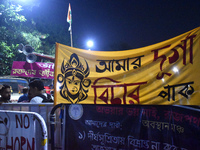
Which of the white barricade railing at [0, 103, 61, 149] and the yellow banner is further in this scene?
the white barricade railing at [0, 103, 61, 149]

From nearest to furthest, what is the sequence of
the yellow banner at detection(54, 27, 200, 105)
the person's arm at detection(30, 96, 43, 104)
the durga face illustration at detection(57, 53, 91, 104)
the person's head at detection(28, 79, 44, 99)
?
the yellow banner at detection(54, 27, 200, 105)
the durga face illustration at detection(57, 53, 91, 104)
the person's arm at detection(30, 96, 43, 104)
the person's head at detection(28, 79, 44, 99)

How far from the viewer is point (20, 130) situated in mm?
3176

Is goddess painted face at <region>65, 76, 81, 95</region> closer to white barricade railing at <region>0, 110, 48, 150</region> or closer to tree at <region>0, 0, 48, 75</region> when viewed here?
white barricade railing at <region>0, 110, 48, 150</region>

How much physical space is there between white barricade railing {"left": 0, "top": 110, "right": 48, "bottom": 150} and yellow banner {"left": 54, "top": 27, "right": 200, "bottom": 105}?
0.84m

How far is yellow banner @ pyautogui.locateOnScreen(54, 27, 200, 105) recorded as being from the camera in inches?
118

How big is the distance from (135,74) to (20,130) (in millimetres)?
2335

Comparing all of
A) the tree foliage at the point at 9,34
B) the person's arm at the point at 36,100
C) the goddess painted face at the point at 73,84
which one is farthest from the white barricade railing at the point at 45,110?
the tree foliage at the point at 9,34

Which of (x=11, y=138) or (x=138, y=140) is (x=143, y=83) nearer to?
(x=138, y=140)

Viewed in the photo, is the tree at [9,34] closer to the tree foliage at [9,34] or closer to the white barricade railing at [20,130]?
the tree foliage at [9,34]

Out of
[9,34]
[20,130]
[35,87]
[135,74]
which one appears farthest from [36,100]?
[9,34]

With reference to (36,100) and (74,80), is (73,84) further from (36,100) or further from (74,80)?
(36,100)

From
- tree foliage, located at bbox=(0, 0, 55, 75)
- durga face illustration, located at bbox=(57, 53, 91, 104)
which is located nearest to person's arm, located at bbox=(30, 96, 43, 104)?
durga face illustration, located at bbox=(57, 53, 91, 104)

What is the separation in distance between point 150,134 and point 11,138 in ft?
8.11

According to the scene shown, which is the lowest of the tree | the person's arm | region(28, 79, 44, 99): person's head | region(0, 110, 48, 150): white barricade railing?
region(0, 110, 48, 150): white barricade railing
